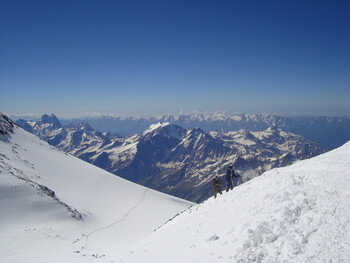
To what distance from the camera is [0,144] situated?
2827 inches

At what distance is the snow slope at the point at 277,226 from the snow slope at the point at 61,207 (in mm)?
10139

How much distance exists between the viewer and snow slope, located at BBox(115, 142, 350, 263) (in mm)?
12594

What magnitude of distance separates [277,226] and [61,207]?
42180 mm

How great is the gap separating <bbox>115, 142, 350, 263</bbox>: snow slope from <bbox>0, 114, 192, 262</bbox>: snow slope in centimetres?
1014

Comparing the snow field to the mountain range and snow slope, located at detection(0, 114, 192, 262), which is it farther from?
the mountain range

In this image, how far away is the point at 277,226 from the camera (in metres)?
14.5

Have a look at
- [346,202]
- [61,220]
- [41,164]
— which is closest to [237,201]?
[346,202]

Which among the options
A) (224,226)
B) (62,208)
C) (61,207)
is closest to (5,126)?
(61,207)

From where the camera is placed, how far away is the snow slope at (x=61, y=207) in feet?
97.3

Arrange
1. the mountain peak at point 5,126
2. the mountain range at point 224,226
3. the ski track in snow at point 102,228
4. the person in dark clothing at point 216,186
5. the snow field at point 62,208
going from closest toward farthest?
1. the mountain range at point 224,226
2. the person in dark clothing at point 216,186
3. the snow field at point 62,208
4. the ski track in snow at point 102,228
5. the mountain peak at point 5,126

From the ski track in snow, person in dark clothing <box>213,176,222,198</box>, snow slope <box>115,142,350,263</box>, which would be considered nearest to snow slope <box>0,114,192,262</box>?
the ski track in snow

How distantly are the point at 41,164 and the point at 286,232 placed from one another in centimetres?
7807

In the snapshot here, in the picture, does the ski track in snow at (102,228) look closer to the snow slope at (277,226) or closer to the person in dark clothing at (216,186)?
the snow slope at (277,226)

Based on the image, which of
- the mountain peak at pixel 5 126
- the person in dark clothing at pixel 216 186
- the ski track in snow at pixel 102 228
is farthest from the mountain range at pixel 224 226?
the mountain peak at pixel 5 126
